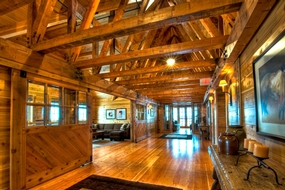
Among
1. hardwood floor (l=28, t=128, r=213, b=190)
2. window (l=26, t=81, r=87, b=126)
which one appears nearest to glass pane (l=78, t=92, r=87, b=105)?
window (l=26, t=81, r=87, b=126)

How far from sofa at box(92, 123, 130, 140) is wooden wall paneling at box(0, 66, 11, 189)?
6.21 meters

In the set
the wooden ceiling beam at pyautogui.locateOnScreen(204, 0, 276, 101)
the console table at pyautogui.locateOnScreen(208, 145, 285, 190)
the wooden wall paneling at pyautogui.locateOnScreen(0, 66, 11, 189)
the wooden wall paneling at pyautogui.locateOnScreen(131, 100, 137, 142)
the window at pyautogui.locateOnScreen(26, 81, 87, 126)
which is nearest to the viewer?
the console table at pyautogui.locateOnScreen(208, 145, 285, 190)

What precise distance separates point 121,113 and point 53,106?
711 centimetres

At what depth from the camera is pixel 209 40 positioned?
294 centimetres

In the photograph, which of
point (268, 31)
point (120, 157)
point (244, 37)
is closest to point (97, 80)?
point (120, 157)

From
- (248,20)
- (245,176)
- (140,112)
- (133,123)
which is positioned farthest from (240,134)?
(140,112)

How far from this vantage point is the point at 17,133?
2.85m

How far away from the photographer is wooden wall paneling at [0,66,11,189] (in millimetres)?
2670

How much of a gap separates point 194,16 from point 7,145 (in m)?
3.46

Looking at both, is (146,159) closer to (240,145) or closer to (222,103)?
(222,103)

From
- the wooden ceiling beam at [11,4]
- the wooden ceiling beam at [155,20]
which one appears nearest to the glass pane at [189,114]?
the wooden ceiling beam at [155,20]

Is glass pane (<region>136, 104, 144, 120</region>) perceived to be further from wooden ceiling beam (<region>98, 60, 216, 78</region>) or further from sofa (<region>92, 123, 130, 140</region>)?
wooden ceiling beam (<region>98, 60, 216, 78</region>)

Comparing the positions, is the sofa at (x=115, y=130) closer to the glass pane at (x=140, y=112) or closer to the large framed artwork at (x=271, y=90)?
the glass pane at (x=140, y=112)

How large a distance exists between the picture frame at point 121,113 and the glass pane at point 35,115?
7281mm
